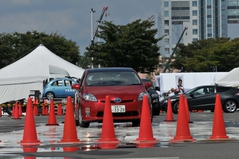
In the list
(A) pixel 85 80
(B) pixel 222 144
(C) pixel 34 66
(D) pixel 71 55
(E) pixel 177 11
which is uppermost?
(E) pixel 177 11

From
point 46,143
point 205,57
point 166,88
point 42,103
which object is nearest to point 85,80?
point 46,143

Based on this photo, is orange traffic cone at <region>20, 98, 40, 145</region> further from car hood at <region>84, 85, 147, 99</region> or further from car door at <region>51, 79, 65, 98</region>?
car door at <region>51, 79, 65, 98</region>

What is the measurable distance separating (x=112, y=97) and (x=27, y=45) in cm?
7749

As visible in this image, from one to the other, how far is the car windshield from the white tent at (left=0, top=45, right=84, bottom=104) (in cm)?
2676

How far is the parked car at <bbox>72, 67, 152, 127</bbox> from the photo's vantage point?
17094 millimetres

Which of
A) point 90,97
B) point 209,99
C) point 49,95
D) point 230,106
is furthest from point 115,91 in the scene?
Result: point 49,95

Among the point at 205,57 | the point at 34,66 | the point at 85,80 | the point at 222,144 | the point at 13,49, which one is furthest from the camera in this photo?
the point at 205,57

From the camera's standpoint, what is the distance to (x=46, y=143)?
12562mm

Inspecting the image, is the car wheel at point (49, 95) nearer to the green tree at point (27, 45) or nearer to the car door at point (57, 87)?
the car door at point (57, 87)

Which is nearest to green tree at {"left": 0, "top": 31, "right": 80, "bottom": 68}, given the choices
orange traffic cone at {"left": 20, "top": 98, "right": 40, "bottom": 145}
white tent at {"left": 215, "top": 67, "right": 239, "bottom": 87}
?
white tent at {"left": 215, "top": 67, "right": 239, "bottom": 87}

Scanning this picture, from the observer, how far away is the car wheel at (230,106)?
34188 mm

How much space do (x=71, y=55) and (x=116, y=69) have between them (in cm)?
7895

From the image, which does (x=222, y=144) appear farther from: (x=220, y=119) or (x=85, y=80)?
(x=85, y=80)

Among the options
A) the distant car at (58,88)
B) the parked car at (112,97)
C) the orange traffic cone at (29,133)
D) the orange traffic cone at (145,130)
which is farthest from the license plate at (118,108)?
the distant car at (58,88)
